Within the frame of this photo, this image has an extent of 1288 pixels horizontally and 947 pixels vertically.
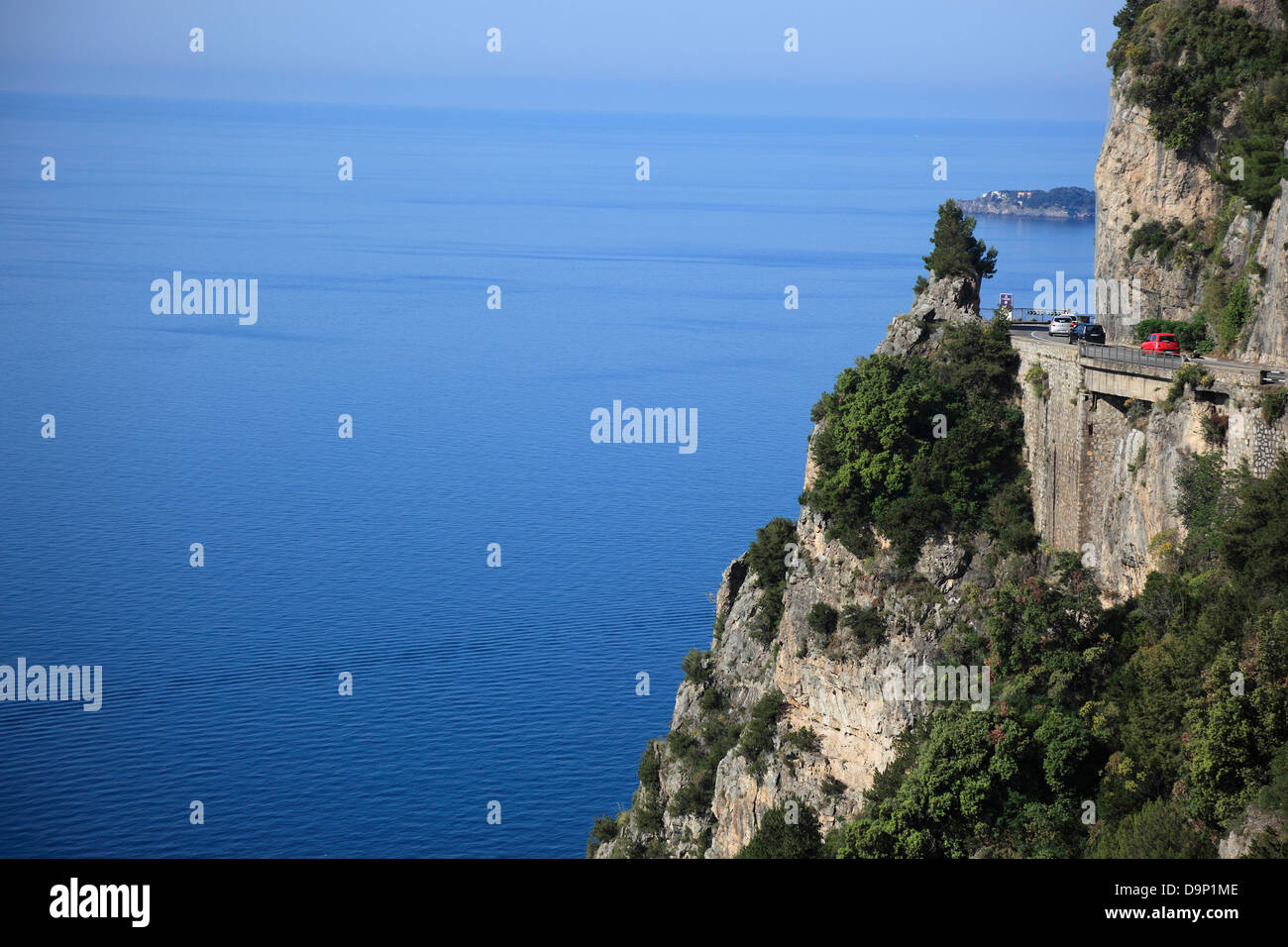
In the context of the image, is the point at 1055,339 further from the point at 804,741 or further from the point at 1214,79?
the point at 804,741

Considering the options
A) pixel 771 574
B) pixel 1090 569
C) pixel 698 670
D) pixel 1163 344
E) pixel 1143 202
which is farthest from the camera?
pixel 698 670

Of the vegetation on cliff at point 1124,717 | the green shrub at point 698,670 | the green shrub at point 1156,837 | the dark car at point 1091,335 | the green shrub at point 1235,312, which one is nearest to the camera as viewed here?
the green shrub at point 1156,837

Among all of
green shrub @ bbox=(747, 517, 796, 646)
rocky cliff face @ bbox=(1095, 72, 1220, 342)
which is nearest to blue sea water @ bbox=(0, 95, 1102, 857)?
green shrub @ bbox=(747, 517, 796, 646)

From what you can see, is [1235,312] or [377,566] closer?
[1235,312]

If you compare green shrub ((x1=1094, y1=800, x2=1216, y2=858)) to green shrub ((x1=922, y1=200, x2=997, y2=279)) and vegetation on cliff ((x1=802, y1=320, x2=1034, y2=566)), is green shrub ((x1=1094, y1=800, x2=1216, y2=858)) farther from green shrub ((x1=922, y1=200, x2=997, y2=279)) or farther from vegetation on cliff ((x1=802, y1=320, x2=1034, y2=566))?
green shrub ((x1=922, y1=200, x2=997, y2=279))

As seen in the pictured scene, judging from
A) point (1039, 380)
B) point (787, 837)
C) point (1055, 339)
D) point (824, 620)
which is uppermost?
point (1055, 339)

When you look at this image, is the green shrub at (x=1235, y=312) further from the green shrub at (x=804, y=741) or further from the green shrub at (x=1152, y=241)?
the green shrub at (x=804, y=741)

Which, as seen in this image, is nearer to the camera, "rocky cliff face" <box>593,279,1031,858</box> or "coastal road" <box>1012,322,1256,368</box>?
"coastal road" <box>1012,322,1256,368</box>

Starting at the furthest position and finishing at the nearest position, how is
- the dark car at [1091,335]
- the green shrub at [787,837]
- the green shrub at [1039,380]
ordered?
Result: 1. the dark car at [1091,335]
2. the green shrub at [1039,380]
3. the green shrub at [787,837]

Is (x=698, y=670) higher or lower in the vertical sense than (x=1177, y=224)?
lower

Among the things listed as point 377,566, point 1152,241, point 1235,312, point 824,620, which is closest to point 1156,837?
point 1235,312

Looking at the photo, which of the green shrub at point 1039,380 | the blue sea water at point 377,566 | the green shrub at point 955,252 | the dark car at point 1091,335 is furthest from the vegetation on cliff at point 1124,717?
the blue sea water at point 377,566

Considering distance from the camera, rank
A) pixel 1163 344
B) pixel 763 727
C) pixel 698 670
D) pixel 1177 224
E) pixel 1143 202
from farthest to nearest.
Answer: pixel 698 670 < pixel 763 727 < pixel 1143 202 < pixel 1177 224 < pixel 1163 344
